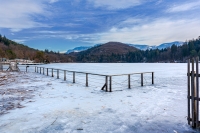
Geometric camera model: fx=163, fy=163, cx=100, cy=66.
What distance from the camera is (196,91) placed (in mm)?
3982

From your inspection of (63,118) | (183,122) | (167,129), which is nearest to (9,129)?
(63,118)

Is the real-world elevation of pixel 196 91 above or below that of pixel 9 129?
above

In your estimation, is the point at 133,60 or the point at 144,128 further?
the point at 133,60

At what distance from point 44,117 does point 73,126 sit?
121 cm

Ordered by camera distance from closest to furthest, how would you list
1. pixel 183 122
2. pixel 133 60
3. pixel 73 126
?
pixel 73 126 → pixel 183 122 → pixel 133 60

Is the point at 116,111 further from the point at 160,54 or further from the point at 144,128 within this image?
the point at 160,54

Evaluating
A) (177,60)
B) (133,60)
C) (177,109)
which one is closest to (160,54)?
(177,60)

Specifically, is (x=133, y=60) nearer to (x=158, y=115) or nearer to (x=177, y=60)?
(x=177, y=60)

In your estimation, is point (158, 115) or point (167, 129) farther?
point (158, 115)

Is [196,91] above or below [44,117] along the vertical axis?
above

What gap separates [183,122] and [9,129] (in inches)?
174

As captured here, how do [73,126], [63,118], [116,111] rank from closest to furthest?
[73,126] → [63,118] → [116,111]

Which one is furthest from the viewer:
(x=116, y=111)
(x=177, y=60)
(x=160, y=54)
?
(x=160, y=54)

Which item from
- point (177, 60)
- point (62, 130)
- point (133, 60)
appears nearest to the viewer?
point (62, 130)
